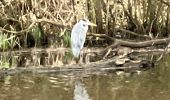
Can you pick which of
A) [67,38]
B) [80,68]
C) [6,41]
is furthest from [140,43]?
[6,41]

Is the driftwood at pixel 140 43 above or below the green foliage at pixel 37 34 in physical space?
below

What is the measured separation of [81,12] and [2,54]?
6.33 ft

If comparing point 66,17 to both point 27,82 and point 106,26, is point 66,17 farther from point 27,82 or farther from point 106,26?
point 27,82

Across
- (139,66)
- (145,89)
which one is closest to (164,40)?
(139,66)

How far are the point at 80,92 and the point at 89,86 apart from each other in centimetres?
35

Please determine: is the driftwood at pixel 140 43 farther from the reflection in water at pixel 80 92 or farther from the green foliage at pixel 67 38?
the reflection in water at pixel 80 92

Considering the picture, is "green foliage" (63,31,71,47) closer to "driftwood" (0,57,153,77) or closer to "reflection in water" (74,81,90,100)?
"driftwood" (0,57,153,77)

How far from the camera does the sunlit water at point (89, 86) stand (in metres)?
5.77

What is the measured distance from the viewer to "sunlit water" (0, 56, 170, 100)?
577cm

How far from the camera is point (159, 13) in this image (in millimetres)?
9445

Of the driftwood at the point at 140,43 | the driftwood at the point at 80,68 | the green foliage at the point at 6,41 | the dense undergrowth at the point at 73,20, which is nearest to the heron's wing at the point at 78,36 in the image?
the driftwood at the point at 80,68

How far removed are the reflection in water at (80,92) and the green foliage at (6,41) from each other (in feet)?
9.33

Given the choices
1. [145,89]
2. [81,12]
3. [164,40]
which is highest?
[81,12]

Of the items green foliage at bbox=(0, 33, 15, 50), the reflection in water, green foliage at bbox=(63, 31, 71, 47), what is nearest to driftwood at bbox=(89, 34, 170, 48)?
green foliage at bbox=(63, 31, 71, 47)
